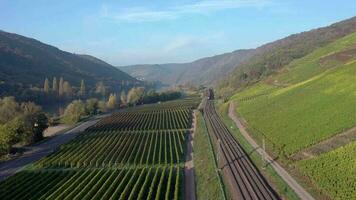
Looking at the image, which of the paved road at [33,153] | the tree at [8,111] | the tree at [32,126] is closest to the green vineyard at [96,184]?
the paved road at [33,153]

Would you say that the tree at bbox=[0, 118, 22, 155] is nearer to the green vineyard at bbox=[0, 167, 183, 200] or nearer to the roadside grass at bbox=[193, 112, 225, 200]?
the green vineyard at bbox=[0, 167, 183, 200]

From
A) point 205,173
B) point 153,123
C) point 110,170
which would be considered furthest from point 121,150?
point 153,123

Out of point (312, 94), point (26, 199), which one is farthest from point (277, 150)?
point (26, 199)

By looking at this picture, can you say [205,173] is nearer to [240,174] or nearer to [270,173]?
[240,174]

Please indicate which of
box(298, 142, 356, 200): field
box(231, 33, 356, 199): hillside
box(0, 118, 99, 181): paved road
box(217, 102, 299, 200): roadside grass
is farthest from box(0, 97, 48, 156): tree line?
box(298, 142, 356, 200): field

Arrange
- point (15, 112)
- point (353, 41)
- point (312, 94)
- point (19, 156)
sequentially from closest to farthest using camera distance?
point (19, 156)
point (312, 94)
point (15, 112)
point (353, 41)

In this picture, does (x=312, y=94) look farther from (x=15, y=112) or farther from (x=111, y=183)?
(x=15, y=112)
